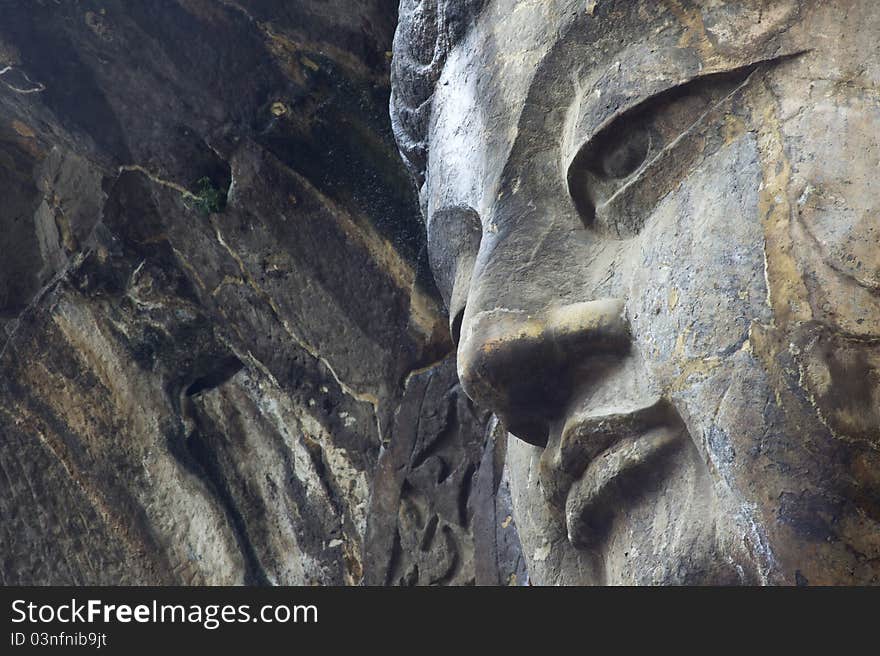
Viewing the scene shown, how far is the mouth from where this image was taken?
1.27 meters

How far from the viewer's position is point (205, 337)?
9.03 ft

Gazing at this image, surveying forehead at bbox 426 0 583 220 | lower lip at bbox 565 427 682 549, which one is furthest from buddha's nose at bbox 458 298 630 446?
forehead at bbox 426 0 583 220

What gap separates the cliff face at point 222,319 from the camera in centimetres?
245

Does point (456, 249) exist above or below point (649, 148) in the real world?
above

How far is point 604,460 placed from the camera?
1.33m

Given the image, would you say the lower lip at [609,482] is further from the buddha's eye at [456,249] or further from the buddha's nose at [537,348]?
the buddha's eye at [456,249]

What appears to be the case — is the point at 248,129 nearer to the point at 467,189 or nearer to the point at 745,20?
the point at 467,189

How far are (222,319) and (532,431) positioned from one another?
139 centimetres

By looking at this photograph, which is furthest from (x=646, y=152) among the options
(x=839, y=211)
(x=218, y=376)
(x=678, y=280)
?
(x=218, y=376)

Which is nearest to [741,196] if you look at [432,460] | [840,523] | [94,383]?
[840,523]

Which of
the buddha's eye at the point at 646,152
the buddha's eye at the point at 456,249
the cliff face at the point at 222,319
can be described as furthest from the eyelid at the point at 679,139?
the cliff face at the point at 222,319

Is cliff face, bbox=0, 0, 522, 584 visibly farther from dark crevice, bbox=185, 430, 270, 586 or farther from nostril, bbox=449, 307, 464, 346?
nostril, bbox=449, 307, 464, 346

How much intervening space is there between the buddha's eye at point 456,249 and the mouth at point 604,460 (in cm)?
27

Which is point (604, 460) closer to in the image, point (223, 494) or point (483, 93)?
point (483, 93)
